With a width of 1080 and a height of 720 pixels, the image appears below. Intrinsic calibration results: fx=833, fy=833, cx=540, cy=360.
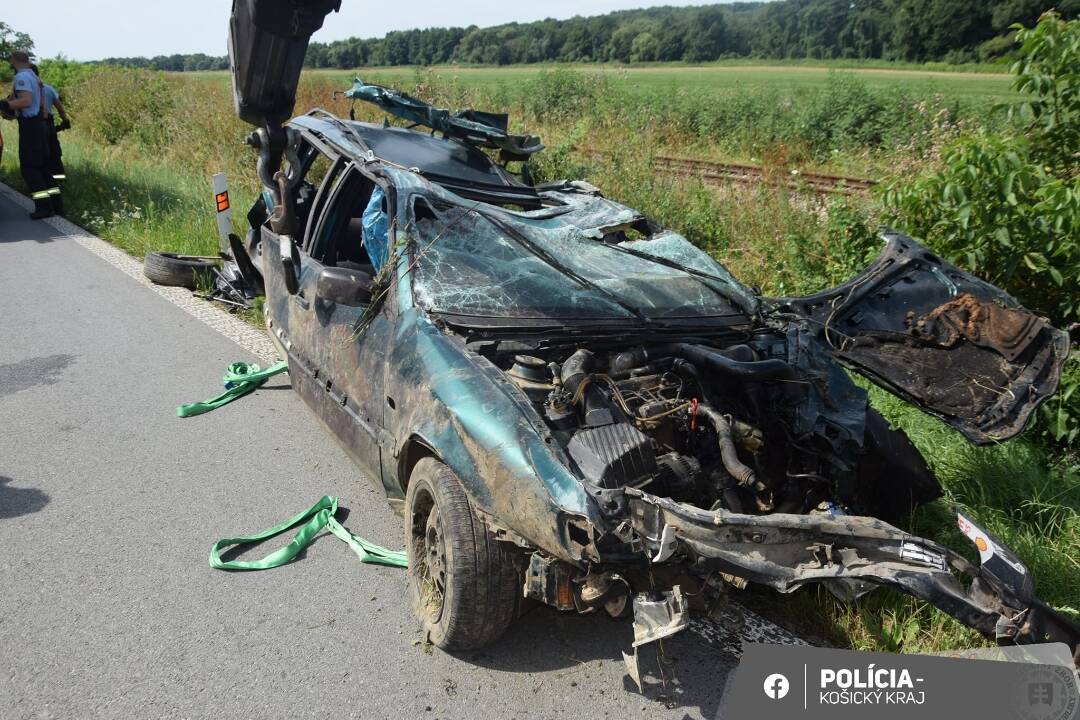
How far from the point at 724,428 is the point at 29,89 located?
12.0 meters

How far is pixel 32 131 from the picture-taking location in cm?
1155

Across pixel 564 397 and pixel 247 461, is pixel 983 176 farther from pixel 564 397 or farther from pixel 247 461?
pixel 247 461

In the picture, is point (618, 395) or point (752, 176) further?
point (752, 176)

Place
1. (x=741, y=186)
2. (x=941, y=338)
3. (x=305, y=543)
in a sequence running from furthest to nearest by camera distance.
Result: (x=741, y=186) < (x=941, y=338) < (x=305, y=543)

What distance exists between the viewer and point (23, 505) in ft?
14.3

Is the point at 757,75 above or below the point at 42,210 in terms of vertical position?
above

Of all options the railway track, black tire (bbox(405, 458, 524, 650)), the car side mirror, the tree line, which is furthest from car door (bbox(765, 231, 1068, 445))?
the tree line

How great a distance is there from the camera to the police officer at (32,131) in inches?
451

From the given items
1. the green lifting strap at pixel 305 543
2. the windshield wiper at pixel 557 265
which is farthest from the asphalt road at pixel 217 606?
the windshield wiper at pixel 557 265

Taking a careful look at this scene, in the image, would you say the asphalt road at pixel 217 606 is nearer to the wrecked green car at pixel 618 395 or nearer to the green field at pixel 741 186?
the wrecked green car at pixel 618 395

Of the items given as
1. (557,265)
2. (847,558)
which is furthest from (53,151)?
(847,558)

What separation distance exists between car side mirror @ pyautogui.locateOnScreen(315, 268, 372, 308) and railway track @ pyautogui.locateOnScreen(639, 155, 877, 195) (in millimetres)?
6366

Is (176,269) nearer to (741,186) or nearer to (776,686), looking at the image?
(741,186)

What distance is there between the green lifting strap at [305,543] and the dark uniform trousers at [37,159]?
9.74 meters
